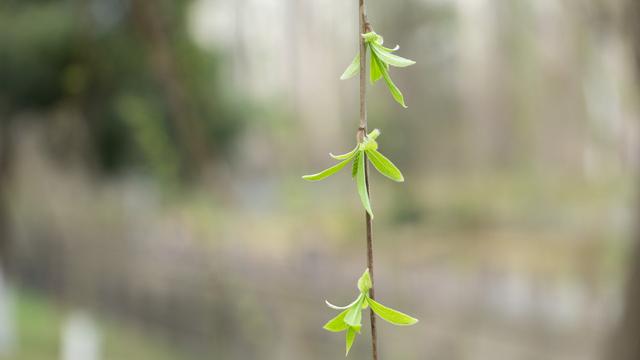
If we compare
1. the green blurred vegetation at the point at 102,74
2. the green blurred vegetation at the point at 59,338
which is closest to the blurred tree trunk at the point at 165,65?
the green blurred vegetation at the point at 102,74

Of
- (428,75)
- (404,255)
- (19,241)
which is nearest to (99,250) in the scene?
(19,241)

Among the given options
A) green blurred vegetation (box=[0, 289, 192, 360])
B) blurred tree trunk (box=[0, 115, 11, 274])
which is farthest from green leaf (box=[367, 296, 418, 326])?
blurred tree trunk (box=[0, 115, 11, 274])

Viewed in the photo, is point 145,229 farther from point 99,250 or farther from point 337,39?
point 337,39

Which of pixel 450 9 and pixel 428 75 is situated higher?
pixel 450 9

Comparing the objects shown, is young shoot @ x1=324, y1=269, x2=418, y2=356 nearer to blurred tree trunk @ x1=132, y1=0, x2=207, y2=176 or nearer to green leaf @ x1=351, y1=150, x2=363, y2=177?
green leaf @ x1=351, y1=150, x2=363, y2=177

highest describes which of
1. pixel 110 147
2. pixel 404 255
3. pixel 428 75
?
pixel 428 75

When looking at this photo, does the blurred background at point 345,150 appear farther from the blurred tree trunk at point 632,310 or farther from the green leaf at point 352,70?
the green leaf at point 352,70
